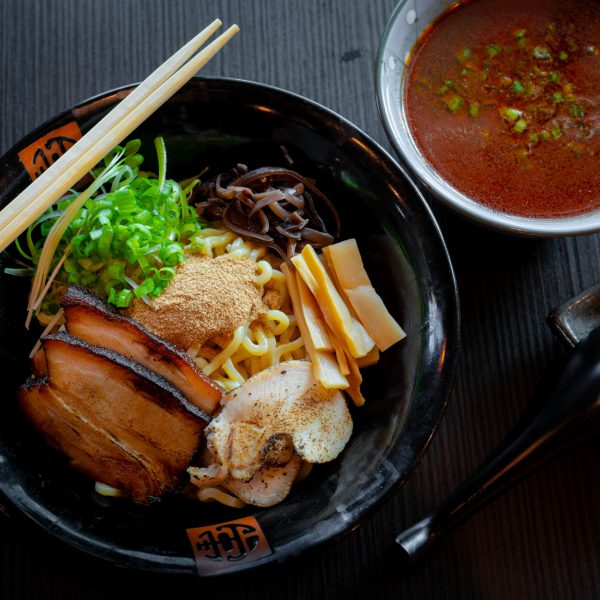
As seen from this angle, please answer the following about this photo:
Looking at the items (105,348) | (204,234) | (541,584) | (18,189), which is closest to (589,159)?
(204,234)

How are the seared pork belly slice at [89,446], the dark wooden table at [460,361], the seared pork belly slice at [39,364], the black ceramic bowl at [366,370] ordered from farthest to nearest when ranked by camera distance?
the dark wooden table at [460,361], the seared pork belly slice at [39,364], the seared pork belly slice at [89,446], the black ceramic bowl at [366,370]

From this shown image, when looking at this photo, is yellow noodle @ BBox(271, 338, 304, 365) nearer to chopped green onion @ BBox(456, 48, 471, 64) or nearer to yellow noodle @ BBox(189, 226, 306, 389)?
yellow noodle @ BBox(189, 226, 306, 389)

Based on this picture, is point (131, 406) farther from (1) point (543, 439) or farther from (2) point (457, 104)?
(2) point (457, 104)

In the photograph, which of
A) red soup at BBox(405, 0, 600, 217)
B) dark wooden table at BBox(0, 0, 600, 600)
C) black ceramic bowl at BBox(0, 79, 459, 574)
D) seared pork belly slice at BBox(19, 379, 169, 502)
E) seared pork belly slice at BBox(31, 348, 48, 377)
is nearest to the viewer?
black ceramic bowl at BBox(0, 79, 459, 574)

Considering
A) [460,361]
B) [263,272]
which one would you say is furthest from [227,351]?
[460,361]

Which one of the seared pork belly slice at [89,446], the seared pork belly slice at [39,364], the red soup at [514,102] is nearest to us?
the seared pork belly slice at [89,446]

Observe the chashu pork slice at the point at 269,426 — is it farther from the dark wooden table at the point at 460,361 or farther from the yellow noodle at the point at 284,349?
the dark wooden table at the point at 460,361

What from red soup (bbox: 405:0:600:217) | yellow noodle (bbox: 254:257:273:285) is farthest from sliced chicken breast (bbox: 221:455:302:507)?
red soup (bbox: 405:0:600:217)

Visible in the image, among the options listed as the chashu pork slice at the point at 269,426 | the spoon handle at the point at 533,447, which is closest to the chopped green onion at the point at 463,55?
the spoon handle at the point at 533,447
